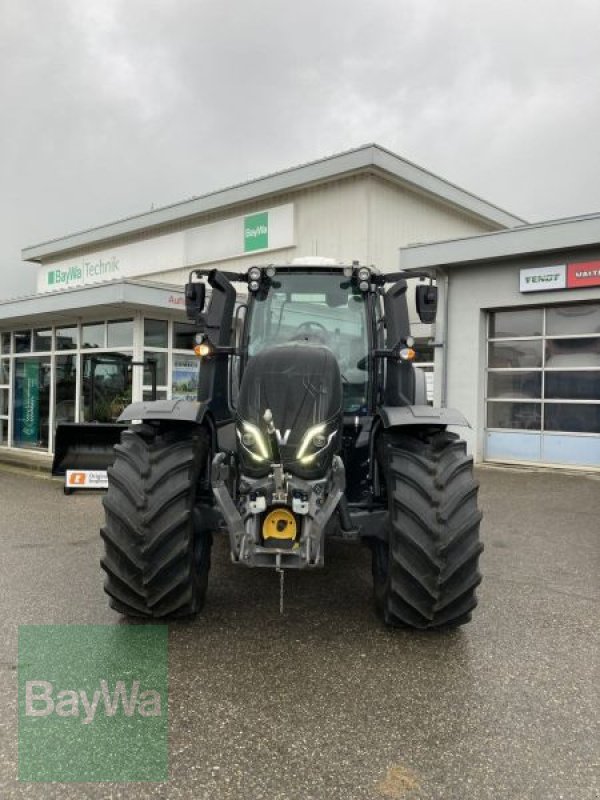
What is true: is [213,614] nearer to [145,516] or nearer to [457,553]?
[145,516]

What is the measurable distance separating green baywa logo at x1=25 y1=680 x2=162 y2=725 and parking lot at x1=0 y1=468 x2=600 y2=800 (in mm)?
89

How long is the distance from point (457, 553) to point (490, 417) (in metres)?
9.18

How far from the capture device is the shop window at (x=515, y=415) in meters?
11.7

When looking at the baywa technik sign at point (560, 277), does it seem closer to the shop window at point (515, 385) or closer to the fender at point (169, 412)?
the shop window at point (515, 385)

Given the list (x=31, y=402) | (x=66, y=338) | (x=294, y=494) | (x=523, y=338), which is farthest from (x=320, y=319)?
(x=31, y=402)

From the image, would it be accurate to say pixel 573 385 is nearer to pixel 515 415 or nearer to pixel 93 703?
pixel 515 415

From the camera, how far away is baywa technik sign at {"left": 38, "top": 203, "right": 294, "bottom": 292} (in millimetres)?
15312

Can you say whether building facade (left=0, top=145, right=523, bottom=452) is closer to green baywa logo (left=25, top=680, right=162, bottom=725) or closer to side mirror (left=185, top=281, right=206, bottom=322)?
side mirror (left=185, top=281, right=206, bottom=322)

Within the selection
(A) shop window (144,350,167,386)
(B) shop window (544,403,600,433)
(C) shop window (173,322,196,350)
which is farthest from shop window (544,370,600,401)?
(A) shop window (144,350,167,386)

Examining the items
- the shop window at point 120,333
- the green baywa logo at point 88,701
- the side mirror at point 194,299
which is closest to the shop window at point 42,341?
the shop window at point 120,333

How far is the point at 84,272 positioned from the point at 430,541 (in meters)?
20.0

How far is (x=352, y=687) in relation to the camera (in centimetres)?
319

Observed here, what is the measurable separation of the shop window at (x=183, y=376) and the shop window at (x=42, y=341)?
3344 mm

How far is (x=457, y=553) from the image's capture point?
352cm
